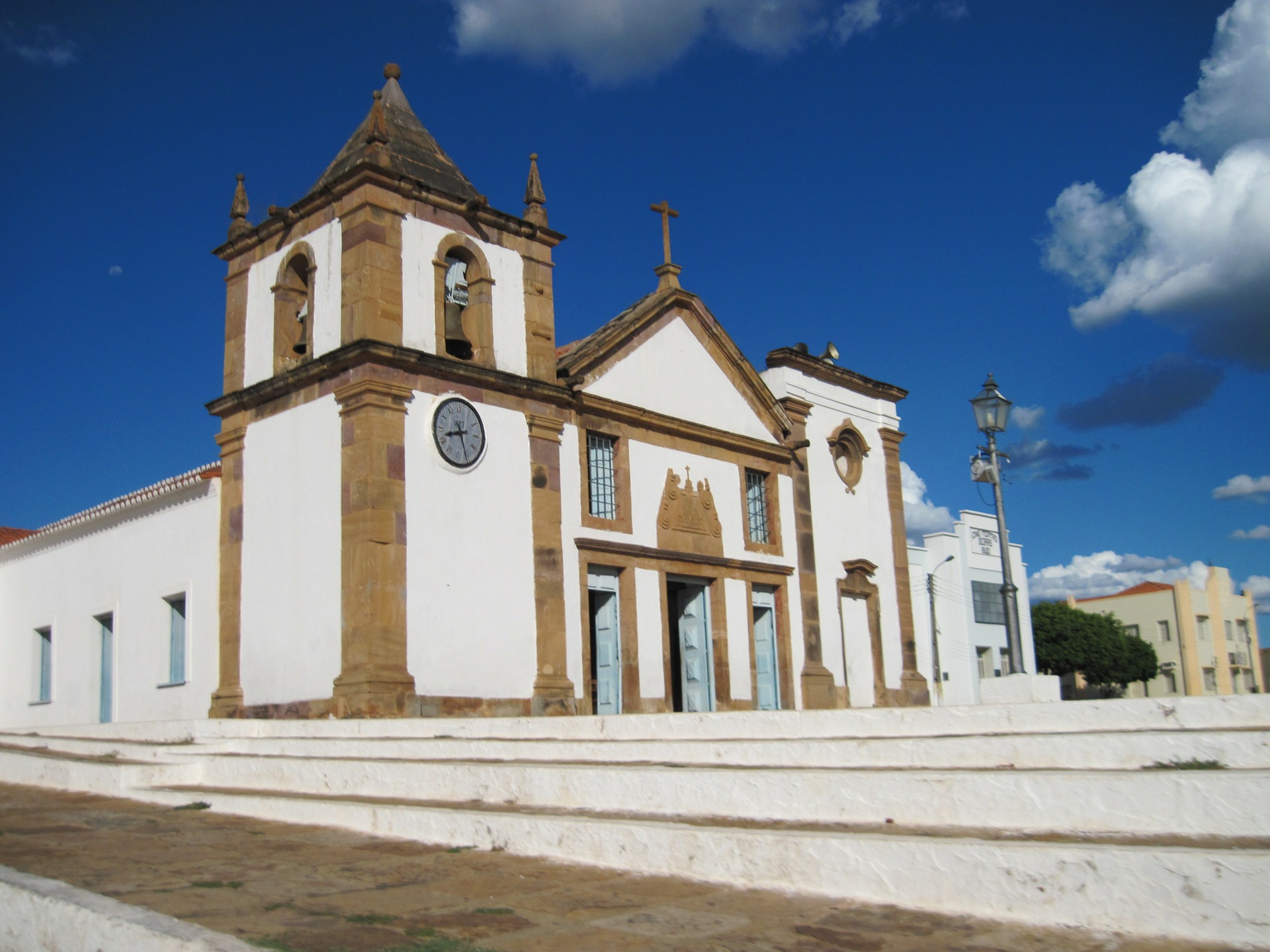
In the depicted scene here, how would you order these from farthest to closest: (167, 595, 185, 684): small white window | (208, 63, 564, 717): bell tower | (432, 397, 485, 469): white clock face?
1. (167, 595, 185, 684): small white window
2. (432, 397, 485, 469): white clock face
3. (208, 63, 564, 717): bell tower

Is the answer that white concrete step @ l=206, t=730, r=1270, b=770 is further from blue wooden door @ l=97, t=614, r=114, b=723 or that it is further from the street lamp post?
blue wooden door @ l=97, t=614, r=114, b=723

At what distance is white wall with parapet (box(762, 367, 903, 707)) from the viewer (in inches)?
886

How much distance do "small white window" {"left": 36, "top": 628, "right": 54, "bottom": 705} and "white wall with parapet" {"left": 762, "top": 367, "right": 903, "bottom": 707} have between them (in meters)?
15.0

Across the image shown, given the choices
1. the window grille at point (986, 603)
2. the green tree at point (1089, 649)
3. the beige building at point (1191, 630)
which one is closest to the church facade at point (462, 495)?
the window grille at point (986, 603)

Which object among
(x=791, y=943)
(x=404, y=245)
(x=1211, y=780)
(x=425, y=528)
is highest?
(x=404, y=245)

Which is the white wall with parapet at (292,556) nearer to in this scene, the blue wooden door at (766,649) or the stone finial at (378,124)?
the stone finial at (378,124)

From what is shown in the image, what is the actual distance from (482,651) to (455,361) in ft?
13.4

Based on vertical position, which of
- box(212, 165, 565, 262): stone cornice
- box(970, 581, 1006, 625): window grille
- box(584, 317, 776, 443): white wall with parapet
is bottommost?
box(970, 581, 1006, 625): window grille

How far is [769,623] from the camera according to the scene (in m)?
21.3

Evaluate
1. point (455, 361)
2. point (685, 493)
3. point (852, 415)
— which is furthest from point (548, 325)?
point (852, 415)

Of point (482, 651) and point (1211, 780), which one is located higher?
point (482, 651)

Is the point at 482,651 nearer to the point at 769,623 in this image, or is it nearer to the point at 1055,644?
the point at 769,623

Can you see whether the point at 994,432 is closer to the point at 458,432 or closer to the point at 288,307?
the point at 458,432

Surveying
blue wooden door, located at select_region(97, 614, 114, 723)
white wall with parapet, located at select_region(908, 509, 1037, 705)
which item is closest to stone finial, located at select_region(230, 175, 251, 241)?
blue wooden door, located at select_region(97, 614, 114, 723)
